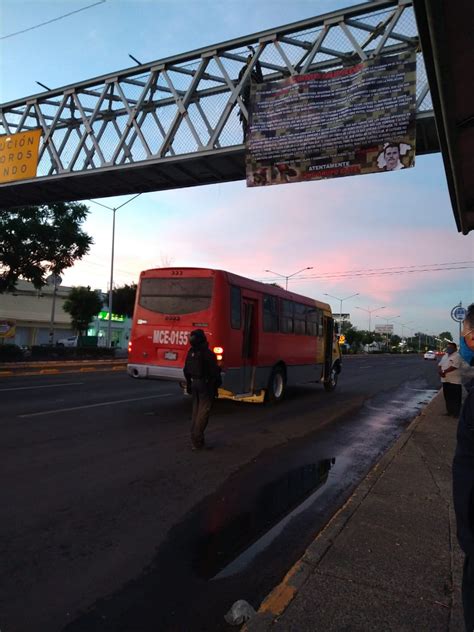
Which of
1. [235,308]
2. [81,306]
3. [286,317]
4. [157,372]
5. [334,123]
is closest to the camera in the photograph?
[334,123]

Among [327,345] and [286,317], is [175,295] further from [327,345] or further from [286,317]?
[327,345]

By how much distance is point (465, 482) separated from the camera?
2059 mm

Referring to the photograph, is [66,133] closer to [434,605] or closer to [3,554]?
[3,554]

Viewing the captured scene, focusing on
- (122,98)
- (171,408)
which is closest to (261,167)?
(122,98)

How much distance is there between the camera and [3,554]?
3.71 m

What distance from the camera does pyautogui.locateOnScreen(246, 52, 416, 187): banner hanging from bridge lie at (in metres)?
9.84

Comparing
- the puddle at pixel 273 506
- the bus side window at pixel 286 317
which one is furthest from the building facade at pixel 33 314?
the puddle at pixel 273 506

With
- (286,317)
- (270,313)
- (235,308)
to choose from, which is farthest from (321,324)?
(235,308)

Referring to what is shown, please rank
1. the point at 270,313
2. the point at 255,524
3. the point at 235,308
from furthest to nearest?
1. the point at 270,313
2. the point at 235,308
3. the point at 255,524

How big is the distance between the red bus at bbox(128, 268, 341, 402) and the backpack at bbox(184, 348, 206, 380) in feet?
10.2

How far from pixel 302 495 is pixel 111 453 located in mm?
2833

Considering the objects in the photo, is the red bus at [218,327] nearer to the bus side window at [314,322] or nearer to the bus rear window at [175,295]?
the bus rear window at [175,295]

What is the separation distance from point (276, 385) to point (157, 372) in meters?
3.80

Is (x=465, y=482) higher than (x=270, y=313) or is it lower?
lower
